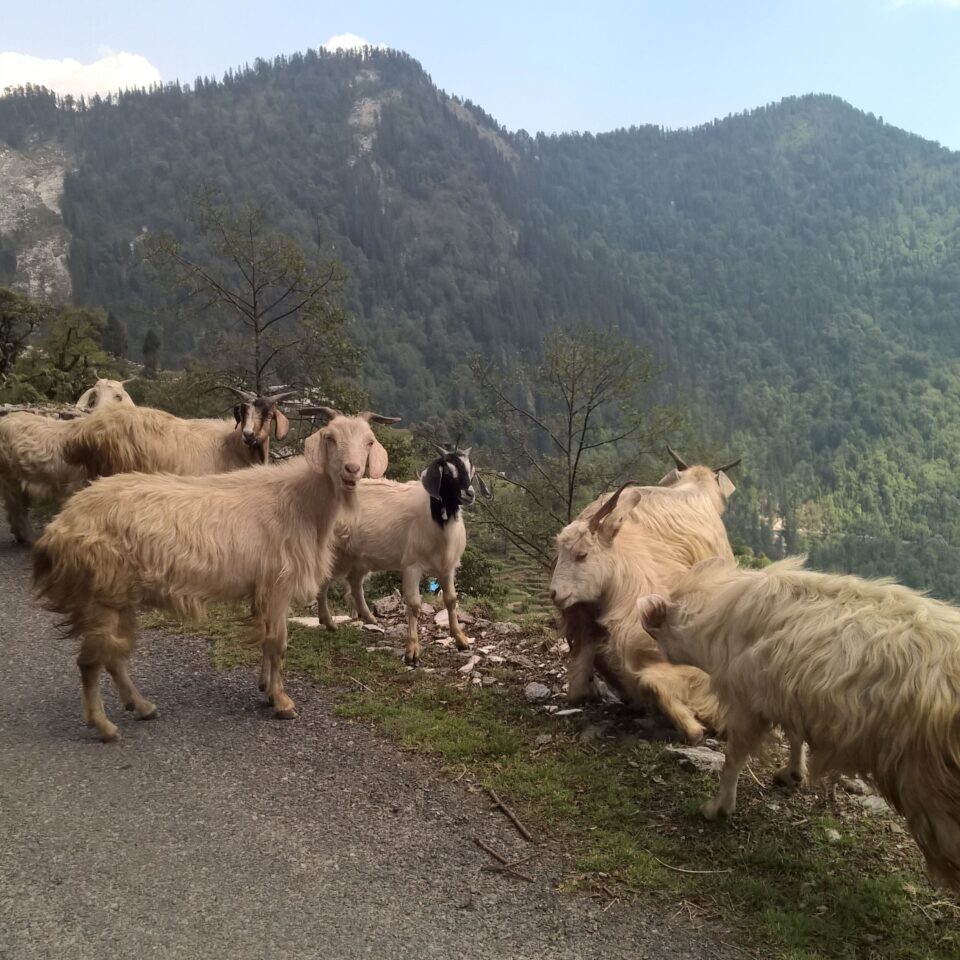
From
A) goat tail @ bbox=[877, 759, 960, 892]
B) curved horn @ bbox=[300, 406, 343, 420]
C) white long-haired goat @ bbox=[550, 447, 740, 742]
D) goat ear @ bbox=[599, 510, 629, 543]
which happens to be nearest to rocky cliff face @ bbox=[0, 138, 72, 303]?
curved horn @ bbox=[300, 406, 343, 420]

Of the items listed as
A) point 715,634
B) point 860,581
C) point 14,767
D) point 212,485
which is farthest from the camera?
point 212,485

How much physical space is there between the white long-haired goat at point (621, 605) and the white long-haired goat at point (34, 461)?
6921mm

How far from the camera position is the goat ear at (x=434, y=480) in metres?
7.50

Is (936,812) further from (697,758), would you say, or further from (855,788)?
(697,758)

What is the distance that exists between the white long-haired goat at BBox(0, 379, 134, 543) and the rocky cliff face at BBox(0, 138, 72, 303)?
9417 cm

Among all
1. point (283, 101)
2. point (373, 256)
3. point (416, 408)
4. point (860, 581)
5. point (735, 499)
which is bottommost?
point (735, 499)

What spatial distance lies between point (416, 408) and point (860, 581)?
74689 millimetres

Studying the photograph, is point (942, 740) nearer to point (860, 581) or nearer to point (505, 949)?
point (860, 581)

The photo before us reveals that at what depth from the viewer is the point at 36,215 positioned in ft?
430

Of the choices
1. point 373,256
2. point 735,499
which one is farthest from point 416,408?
point 373,256

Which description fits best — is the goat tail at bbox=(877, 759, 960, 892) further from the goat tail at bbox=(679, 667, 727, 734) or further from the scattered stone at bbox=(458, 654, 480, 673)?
the scattered stone at bbox=(458, 654, 480, 673)

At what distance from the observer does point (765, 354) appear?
5433 inches

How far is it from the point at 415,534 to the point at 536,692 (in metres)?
2.15

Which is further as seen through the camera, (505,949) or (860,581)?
(860,581)
